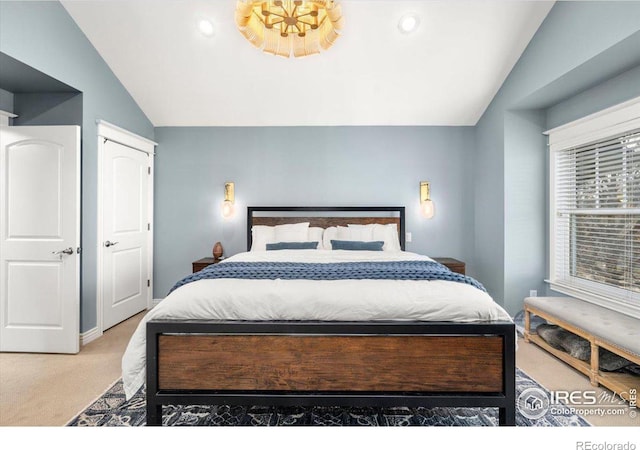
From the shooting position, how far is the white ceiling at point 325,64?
2850 mm

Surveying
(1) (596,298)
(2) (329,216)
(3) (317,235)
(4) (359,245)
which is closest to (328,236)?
(3) (317,235)

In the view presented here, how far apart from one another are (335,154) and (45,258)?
3.10 metres

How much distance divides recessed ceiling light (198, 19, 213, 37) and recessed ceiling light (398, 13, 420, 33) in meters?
1.70

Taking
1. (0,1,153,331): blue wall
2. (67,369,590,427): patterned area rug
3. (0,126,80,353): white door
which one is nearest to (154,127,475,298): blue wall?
(0,1,153,331): blue wall

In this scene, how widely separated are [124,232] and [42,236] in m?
0.84

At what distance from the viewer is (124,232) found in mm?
3602

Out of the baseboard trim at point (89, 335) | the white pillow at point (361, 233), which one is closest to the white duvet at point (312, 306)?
the baseboard trim at point (89, 335)

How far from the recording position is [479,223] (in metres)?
4.01

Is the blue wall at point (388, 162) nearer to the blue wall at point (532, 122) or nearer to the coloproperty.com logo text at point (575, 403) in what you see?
the blue wall at point (532, 122)

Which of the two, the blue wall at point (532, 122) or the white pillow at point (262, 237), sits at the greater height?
the blue wall at point (532, 122)

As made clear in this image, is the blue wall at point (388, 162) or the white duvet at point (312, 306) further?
the blue wall at point (388, 162)

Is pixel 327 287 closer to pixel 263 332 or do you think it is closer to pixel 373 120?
pixel 263 332

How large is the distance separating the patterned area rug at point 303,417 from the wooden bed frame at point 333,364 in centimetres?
25
